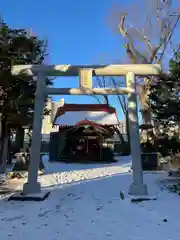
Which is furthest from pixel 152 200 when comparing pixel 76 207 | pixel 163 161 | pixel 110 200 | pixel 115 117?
pixel 115 117

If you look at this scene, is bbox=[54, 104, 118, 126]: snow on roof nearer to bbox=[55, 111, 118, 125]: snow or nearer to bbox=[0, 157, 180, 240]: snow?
bbox=[55, 111, 118, 125]: snow

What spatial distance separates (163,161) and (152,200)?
8471 mm

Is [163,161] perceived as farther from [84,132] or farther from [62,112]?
[62,112]

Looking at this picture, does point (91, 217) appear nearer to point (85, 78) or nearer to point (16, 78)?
point (85, 78)

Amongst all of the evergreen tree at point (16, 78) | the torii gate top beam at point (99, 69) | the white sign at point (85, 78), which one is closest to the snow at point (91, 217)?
the white sign at point (85, 78)

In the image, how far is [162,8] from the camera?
75.2ft

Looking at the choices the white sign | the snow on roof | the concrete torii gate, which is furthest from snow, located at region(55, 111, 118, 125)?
the white sign

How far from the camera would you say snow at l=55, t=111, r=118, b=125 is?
23.3 metres

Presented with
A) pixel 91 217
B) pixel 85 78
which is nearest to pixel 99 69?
pixel 85 78

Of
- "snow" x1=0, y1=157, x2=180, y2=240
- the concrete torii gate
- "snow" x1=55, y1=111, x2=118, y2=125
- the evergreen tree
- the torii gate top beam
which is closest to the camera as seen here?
"snow" x1=0, y1=157, x2=180, y2=240

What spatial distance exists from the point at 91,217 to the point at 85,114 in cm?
1853

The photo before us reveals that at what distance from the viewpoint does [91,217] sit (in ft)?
20.1

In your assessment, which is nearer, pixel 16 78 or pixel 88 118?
pixel 16 78

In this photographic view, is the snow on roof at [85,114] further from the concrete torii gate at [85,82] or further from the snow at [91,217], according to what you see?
the snow at [91,217]
